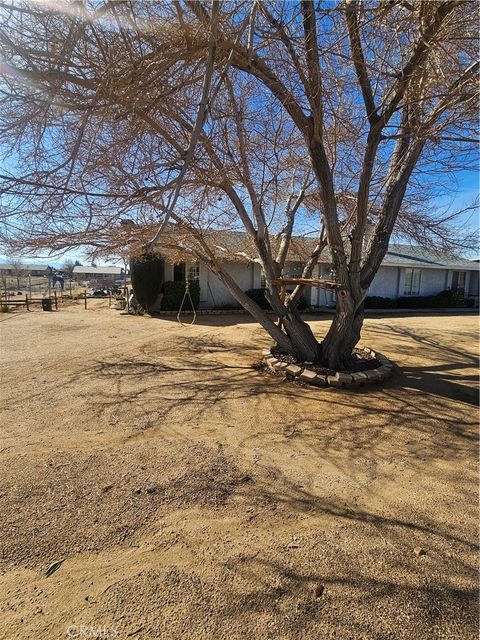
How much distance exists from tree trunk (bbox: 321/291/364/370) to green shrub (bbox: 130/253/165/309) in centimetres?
994

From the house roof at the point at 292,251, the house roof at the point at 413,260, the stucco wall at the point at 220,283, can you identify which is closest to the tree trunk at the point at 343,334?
the house roof at the point at 292,251

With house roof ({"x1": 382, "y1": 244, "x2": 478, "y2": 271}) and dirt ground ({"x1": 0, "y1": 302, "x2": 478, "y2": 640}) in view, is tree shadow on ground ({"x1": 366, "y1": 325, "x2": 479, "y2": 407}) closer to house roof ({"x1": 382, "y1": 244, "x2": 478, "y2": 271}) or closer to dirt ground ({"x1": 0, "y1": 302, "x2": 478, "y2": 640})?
dirt ground ({"x1": 0, "y1": 302, "x2": 478, "y2": 640})

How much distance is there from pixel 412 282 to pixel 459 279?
16.0 ft

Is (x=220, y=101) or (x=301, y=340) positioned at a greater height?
(x=220, y=101)

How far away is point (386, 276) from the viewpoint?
19.4 metres

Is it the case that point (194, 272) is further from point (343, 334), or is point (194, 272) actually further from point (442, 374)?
point (442, 374)

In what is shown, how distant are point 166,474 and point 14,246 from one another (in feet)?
12.6

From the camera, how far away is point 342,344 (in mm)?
5789

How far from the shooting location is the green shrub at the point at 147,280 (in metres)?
Result: 14.2

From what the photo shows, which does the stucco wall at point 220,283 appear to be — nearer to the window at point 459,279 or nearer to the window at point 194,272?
the window at point 194,272

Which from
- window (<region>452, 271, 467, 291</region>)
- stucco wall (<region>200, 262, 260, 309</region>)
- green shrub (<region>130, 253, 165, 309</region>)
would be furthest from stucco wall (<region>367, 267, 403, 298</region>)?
green shrub (<region>130, 253, 165, 309</region>)

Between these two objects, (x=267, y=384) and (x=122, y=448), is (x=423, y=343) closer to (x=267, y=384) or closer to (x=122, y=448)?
(x=267, y=384)

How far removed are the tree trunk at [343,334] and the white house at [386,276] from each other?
7.01 m

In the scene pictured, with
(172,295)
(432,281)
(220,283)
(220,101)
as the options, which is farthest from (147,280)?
(432,281)
